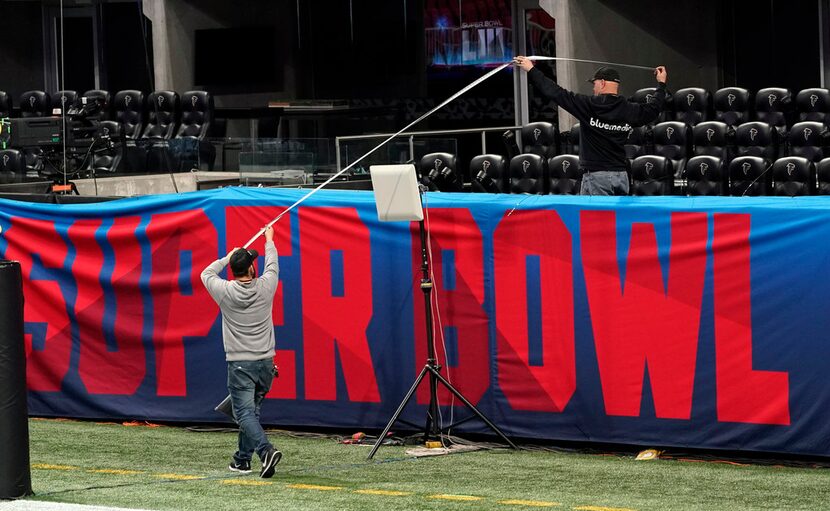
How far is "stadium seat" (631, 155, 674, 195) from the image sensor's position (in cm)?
1634

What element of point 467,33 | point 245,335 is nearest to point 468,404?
point 245,335

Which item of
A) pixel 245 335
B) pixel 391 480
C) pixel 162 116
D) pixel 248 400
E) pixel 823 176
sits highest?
pixel 162 116

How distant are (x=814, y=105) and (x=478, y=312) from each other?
9575mm

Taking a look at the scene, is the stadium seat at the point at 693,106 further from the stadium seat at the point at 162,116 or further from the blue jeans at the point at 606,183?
the stadium seat at the point at 162,116

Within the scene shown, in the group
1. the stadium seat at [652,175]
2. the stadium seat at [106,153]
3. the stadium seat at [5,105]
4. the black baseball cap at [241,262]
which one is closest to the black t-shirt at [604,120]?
the black baseball cap at [241,262]

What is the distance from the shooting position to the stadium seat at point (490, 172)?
17.3m

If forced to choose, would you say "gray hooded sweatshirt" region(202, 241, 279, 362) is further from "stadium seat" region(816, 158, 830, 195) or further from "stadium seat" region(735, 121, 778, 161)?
"stadium seat" region(735, 121, 778, 161)

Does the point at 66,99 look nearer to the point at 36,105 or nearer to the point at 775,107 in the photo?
the point at 36,105

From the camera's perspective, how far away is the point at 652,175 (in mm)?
16500

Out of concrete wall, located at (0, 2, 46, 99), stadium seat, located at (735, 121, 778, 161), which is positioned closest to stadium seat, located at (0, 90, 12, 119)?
concrete wall, located at (0, 2, 46, 99)

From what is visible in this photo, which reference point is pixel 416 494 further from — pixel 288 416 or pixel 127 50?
pixel 127 50

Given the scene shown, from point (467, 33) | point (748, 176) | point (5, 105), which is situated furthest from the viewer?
point (467, 33)

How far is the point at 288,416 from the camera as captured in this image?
11.1 metres

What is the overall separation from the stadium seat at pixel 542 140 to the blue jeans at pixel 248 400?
1039 centimetres
